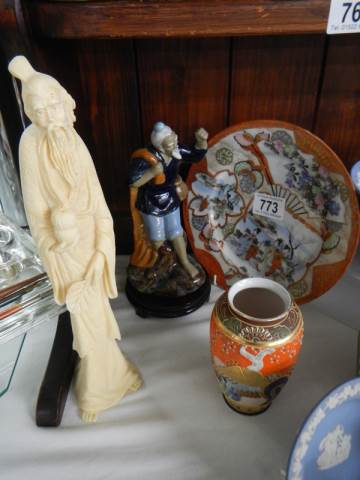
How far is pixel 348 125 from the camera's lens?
0.77 metres

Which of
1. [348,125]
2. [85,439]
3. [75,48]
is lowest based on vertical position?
[85,439]

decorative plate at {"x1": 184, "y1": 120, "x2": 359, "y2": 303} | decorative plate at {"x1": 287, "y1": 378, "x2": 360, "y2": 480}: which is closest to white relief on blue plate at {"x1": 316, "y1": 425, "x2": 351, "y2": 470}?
decorative plate at {"x1": 287, "y1": 378, "x2": 360, "y2": 480}

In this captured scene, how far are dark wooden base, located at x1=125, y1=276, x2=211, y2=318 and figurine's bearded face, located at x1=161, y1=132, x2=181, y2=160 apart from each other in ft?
0.86

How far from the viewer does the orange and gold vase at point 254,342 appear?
1.79ft

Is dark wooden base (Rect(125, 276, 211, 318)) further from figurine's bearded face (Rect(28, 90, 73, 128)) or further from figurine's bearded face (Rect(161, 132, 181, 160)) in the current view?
figurine's bearded face (Rect(28, 90, 73, 128))

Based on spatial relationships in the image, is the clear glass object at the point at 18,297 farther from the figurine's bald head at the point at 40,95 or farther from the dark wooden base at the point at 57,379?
the figurine's bald head at the point at 40,95

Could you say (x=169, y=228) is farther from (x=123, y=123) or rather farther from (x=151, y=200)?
(x=123, y=123)

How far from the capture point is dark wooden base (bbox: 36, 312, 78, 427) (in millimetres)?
638

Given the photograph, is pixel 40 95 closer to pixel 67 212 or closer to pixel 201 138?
pixel 67 212

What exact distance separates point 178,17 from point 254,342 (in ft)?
1.44

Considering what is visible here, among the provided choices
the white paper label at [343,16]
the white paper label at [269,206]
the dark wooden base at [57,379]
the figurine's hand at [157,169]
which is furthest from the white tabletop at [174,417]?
the white paper label at [343,16]

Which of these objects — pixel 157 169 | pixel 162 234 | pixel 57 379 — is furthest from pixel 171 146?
pixel 57 379

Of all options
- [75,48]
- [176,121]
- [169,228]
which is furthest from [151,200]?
[75,48]

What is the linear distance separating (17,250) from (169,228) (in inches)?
10.7
